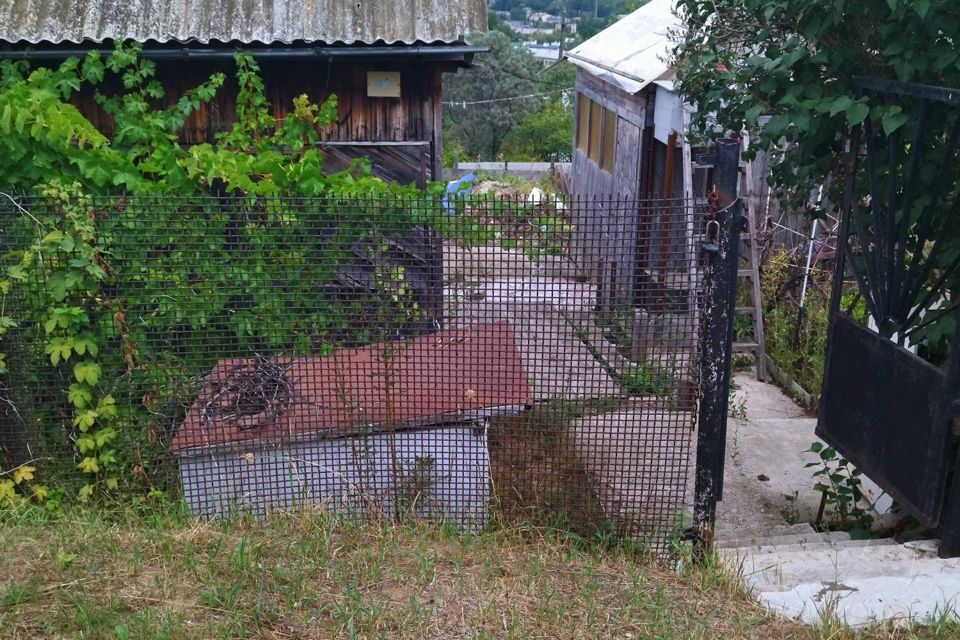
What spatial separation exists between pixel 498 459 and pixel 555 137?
1516 inches

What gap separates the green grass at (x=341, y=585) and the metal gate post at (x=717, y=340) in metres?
0.36

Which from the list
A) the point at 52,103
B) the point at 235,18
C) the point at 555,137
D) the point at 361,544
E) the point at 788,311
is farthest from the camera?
the point at 555,137

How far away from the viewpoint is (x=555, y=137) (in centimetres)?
4144

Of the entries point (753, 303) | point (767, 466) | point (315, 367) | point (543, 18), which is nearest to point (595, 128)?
point (753, 303)

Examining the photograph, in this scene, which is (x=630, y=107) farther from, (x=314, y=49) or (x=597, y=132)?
(x=314, y=49)

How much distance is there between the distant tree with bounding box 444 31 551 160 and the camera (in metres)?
43.6

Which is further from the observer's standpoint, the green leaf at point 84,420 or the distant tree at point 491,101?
the distant tree at point 491,101

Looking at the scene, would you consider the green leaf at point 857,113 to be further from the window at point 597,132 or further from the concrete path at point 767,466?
the window at point 597,132

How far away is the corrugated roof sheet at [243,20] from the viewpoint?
6305mm

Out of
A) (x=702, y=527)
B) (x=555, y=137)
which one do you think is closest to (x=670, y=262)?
(x=702, y=527)

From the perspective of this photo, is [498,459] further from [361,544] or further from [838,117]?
[838,117]

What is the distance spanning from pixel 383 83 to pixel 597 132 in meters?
7.57

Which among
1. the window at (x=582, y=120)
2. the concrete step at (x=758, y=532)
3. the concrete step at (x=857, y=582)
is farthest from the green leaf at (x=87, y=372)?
the window at (x=582, y=120)

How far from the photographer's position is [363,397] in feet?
14.2
